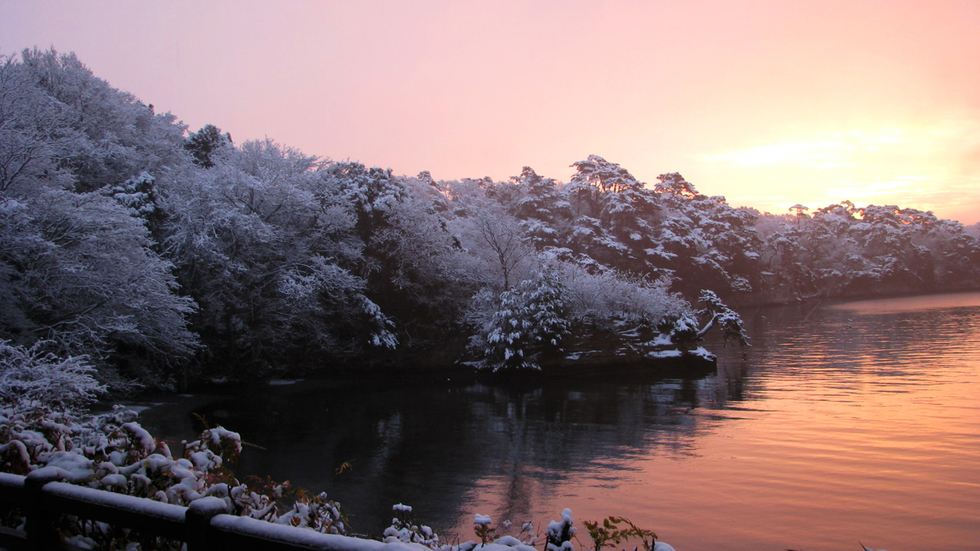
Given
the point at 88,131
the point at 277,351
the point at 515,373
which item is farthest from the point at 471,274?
the point at 88,131

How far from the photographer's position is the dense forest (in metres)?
17.4

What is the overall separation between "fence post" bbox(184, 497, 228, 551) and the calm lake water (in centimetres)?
750

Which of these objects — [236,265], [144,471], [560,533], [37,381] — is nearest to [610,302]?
[236,265]

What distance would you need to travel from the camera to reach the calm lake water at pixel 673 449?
10.3m

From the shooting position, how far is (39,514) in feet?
10.9

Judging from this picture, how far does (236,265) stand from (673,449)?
18.8m

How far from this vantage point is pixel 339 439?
17125mm

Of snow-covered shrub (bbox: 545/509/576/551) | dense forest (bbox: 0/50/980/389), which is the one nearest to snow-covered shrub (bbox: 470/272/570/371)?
dense forest (bbox: 0/50/980/389)

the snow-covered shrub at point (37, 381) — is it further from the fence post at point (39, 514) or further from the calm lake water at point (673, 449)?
the fence post at point (39, 514)

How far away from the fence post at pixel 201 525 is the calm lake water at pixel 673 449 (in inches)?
295

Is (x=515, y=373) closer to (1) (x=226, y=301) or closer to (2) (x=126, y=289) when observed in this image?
(1) (x=226, y=301)

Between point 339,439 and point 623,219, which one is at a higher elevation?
point 623,219

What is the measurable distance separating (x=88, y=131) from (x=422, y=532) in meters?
30.0

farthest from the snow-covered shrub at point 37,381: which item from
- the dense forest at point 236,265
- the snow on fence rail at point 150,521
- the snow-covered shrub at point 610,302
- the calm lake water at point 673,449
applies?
the snow-covered shrub at point 610,302
